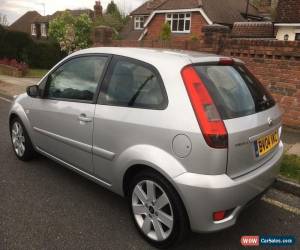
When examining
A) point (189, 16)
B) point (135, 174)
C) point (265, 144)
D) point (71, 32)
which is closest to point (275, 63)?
point (265, 144)

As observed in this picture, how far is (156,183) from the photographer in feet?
9.32

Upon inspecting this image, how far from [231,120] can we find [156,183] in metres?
0.82

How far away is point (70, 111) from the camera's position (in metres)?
3.68

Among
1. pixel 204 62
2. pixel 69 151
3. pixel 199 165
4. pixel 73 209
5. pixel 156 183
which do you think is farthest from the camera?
pixel 69 151

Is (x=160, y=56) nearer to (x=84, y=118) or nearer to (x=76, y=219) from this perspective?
(x=84, y=118)

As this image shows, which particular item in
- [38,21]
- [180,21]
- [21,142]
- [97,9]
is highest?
[97,9]

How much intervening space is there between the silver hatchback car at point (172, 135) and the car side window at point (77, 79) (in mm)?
14

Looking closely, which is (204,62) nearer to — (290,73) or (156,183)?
(156,183)

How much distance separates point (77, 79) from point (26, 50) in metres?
22.0

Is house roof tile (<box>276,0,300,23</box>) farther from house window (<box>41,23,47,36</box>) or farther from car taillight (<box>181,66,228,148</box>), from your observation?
house window (<box>41,23,47,36</box>)

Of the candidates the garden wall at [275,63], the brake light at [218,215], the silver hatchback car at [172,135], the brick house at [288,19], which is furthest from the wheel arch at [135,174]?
the brick house at [288,19]

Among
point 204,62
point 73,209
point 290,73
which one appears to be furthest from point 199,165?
point 290,73

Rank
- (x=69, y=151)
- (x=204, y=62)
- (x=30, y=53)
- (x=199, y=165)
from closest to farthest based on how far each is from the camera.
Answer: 1. (x=199, y=165)
2. (x=204, y=62)
3. (x=69, y=151)
4. (x=30, y=53)

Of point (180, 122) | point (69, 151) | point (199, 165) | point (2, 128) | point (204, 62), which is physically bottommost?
point (2, 128)
